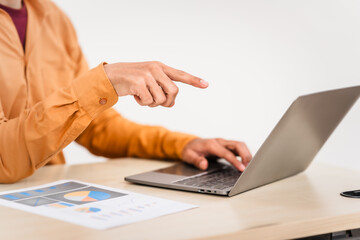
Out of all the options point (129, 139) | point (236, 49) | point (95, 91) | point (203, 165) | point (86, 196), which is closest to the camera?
point (86, 196)

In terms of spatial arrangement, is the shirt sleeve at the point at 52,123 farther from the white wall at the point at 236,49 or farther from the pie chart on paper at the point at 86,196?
the white wall at the point at 236,49

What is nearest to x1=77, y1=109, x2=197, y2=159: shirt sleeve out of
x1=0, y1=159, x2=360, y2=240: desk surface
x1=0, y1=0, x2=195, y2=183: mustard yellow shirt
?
x1=0, y1=0, x2=195, y2=183: mustard yellow shirt

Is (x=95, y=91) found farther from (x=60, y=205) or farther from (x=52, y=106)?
(x=60, y=205)

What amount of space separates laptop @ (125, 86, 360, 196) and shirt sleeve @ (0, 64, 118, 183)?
16 cm

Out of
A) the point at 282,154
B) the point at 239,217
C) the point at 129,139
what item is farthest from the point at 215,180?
the point at 129,139

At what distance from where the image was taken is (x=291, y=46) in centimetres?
265

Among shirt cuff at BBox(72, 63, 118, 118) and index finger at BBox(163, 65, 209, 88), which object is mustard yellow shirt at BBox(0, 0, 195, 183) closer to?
shirt cuff at BBox(72, 63, 118, 118)

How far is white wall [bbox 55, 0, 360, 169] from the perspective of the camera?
2.53 meters

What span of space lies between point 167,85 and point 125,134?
59 centimetres

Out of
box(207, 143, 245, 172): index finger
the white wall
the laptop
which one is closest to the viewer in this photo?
the laptop

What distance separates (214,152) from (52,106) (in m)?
0.42

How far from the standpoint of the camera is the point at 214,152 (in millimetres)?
1282

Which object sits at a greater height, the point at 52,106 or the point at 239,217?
the point at 52,106

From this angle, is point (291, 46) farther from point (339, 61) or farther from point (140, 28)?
point (140, 28)
